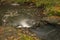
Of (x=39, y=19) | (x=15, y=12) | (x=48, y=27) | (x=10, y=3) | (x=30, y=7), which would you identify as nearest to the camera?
(x=48, y=27)

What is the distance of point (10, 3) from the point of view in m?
22.8

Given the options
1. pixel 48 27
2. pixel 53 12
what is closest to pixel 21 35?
pixel 48 27

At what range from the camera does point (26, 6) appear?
69.9 feet

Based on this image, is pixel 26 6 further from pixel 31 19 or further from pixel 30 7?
pixel 31 19

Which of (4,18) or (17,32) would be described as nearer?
(17,32)

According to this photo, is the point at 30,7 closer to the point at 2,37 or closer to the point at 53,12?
the point at 53,12

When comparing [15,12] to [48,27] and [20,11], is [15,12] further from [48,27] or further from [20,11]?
[48,27]

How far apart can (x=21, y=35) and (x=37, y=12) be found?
6.76 meters

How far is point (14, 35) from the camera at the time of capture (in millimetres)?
13078

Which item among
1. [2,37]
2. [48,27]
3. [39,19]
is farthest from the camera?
[39,19]

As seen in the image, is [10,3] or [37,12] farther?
[10,3]

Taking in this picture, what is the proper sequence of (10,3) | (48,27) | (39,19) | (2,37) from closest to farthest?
(2,37), (48,27), (39,19), (10,3)

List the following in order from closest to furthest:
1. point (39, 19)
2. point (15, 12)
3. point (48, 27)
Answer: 1. point (48, 27)
2. point (39, 19)
3. point (15, 12)

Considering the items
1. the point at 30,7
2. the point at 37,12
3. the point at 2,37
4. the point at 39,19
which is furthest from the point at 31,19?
the point at 2,37
